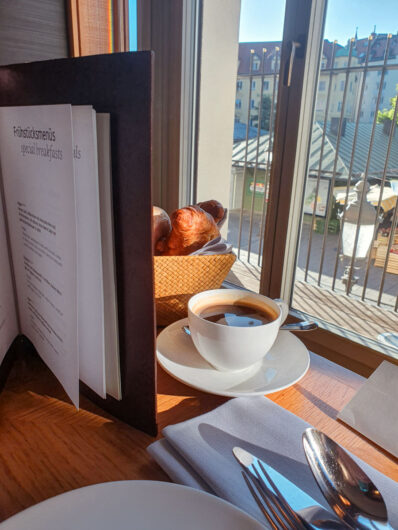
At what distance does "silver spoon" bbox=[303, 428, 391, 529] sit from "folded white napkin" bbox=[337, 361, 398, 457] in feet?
0.31

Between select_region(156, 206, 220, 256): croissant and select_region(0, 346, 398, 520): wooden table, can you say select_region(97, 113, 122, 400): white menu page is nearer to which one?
select_region(0, 346, 398, 520): wooden table

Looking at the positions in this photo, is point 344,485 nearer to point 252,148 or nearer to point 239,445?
point 239,445

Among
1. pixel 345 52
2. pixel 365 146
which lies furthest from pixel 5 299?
pixel 365 146

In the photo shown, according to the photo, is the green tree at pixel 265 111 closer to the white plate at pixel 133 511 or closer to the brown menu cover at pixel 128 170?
the brown menu cover at pixel 128 170

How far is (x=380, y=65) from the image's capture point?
4.31 feet

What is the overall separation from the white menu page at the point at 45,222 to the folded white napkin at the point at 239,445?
0.38 ft

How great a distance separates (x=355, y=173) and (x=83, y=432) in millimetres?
1900

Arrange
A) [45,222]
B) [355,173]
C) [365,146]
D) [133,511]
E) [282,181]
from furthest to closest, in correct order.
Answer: [355,173] < [365,146] < [282,181] < [45,222] < [133,511]

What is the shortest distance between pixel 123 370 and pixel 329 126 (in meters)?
1.70

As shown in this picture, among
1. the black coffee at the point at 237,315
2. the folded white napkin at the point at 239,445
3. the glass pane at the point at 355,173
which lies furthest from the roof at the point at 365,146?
the folded white napkin at the point at 239,445

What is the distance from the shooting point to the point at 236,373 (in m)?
0.49

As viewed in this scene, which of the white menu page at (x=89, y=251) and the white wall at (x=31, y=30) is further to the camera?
the white wall at (x=31, y=30)

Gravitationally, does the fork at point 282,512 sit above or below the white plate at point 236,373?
above

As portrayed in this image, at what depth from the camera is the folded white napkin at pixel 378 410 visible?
0.42m
